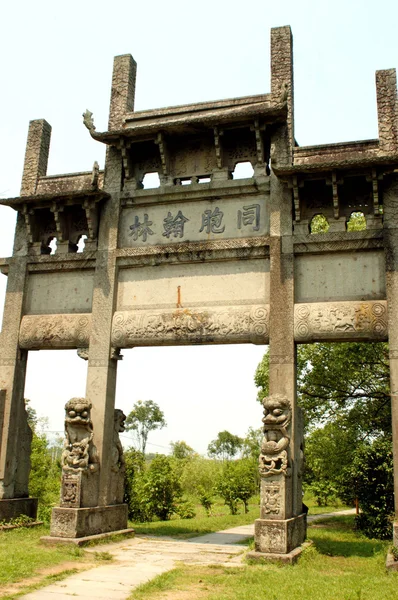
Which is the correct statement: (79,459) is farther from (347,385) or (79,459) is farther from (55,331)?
(347,385)

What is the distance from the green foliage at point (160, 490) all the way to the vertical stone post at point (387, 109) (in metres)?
10.6

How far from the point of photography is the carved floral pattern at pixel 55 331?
10727 millimetres

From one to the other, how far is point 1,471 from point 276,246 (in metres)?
6.41

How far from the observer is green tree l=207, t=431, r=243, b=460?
204 ft

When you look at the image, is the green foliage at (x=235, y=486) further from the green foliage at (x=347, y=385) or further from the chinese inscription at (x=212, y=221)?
the chinese inscription at (x=212, y=221)

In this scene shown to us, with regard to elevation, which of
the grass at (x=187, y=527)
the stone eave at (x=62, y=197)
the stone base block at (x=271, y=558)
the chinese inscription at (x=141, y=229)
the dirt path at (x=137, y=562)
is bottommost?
the grass at (x=187, y=527)

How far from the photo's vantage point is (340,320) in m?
9.27

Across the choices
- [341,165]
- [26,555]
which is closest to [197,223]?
[341,165]

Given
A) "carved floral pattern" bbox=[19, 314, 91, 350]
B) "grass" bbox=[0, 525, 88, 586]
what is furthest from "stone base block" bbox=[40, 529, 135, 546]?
"carved floral pattern" bbox=[19, 314, 91, 350]

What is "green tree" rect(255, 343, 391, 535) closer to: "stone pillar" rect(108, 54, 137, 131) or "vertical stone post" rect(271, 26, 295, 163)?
"vertical stone post" rect(271, 26, 295, 163)

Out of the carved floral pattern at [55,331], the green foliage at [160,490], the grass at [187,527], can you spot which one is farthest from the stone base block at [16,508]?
the green foliage at [160,490]

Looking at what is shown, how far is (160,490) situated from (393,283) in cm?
981

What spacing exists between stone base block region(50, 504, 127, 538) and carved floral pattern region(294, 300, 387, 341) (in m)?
4.43

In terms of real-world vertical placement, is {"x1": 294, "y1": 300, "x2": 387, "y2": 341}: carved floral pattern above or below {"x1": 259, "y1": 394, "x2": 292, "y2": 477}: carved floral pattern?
above
